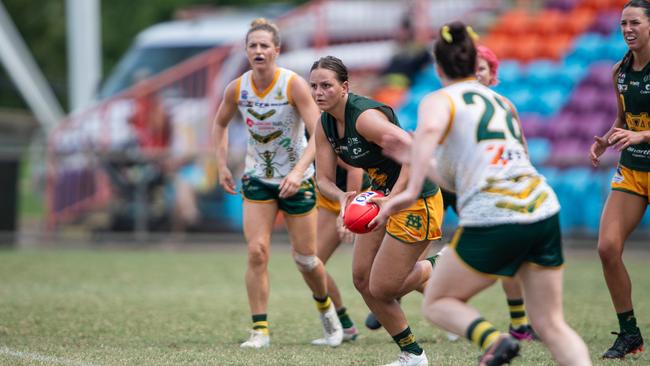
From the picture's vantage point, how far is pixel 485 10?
20984 millimetres

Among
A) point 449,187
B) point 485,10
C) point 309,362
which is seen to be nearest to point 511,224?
point 449,187

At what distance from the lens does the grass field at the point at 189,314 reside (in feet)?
21.4

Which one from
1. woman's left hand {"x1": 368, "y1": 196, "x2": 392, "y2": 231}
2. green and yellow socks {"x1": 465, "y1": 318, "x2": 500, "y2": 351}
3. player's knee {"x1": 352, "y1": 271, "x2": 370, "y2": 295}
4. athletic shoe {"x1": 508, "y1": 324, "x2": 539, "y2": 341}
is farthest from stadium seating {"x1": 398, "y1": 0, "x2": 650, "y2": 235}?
green and yellow socks {"x1": 465, "y1": 318, "x2": 500, "y2": 351}

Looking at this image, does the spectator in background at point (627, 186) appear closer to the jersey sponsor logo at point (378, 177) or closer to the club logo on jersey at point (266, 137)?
the jersey sponsor logo at point (378, 177)

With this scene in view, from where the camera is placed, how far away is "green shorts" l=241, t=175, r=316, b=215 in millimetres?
7344

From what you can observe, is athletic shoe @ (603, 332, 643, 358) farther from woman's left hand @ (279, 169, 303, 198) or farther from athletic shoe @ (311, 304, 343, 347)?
woman's left hand @ (279, 169, 303, 198)

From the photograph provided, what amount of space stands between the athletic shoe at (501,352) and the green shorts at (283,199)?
289 centimetres

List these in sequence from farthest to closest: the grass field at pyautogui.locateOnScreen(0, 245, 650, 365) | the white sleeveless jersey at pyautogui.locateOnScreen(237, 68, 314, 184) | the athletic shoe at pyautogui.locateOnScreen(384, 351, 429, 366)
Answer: the white sleeveless jersey at pyautogui.locateOnScreen(237, 68, 314, 184)
the grass field at pyautogui.locateOnScreen(0, 245, 650, 365)
the athletic shoe at pyautogui.locateOnScreen(384, 351, 429, 366)

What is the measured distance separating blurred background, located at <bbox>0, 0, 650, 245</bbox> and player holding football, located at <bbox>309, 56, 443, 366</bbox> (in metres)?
9.17

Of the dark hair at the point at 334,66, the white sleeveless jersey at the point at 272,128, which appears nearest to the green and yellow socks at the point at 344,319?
the white sleeveless jersey at the point at 272,128

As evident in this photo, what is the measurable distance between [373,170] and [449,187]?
128 cm

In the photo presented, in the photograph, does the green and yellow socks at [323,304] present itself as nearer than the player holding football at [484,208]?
No

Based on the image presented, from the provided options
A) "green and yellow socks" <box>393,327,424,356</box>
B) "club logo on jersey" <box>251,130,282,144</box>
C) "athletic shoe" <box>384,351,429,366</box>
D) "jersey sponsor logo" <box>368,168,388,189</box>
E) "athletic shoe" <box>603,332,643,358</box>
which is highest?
"club logo on jersey" <box>251,130,282,144</box>

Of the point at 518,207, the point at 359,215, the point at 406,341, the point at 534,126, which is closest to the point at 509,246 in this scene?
the point at 518,207
